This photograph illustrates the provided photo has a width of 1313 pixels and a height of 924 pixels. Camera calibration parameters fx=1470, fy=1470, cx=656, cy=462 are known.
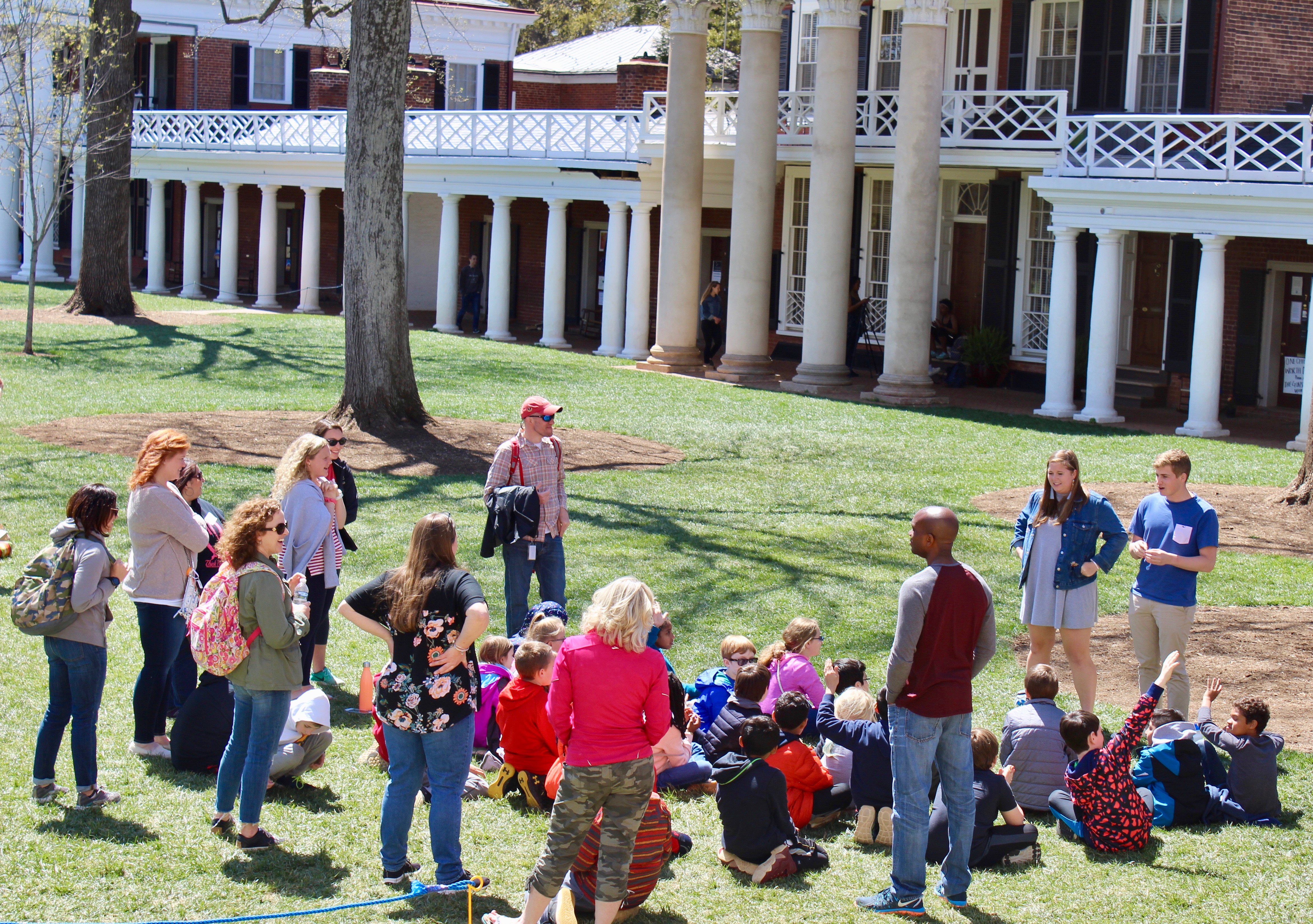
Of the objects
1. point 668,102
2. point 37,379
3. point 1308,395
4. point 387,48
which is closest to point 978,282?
point 668,102

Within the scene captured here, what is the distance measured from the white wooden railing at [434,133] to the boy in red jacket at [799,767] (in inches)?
728

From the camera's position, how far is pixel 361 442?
55.8 ft

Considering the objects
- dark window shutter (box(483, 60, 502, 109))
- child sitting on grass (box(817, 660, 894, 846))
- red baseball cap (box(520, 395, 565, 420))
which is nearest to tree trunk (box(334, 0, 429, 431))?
red baseball cap (box(520, 395, 565, 420))

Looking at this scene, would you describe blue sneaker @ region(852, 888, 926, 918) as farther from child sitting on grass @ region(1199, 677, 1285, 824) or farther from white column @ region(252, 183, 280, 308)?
white column @ region(252, 183, 280, 308)

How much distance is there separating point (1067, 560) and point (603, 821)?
3678 millimetres

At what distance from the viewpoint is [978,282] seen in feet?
87.2

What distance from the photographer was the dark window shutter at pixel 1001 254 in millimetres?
25328

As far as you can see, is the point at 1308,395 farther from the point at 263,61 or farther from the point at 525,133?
the point at 263,61

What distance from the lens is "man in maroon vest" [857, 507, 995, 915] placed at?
225 inches

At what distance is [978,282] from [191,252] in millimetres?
19339

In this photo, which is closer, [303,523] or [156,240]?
[303,523]

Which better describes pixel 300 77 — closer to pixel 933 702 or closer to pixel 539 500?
pixel 539 500

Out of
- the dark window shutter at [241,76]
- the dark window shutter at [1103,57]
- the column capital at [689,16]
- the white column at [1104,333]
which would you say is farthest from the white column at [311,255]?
the white column at [1104,333]

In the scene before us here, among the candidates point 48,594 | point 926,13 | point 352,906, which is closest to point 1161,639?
point 352,906
